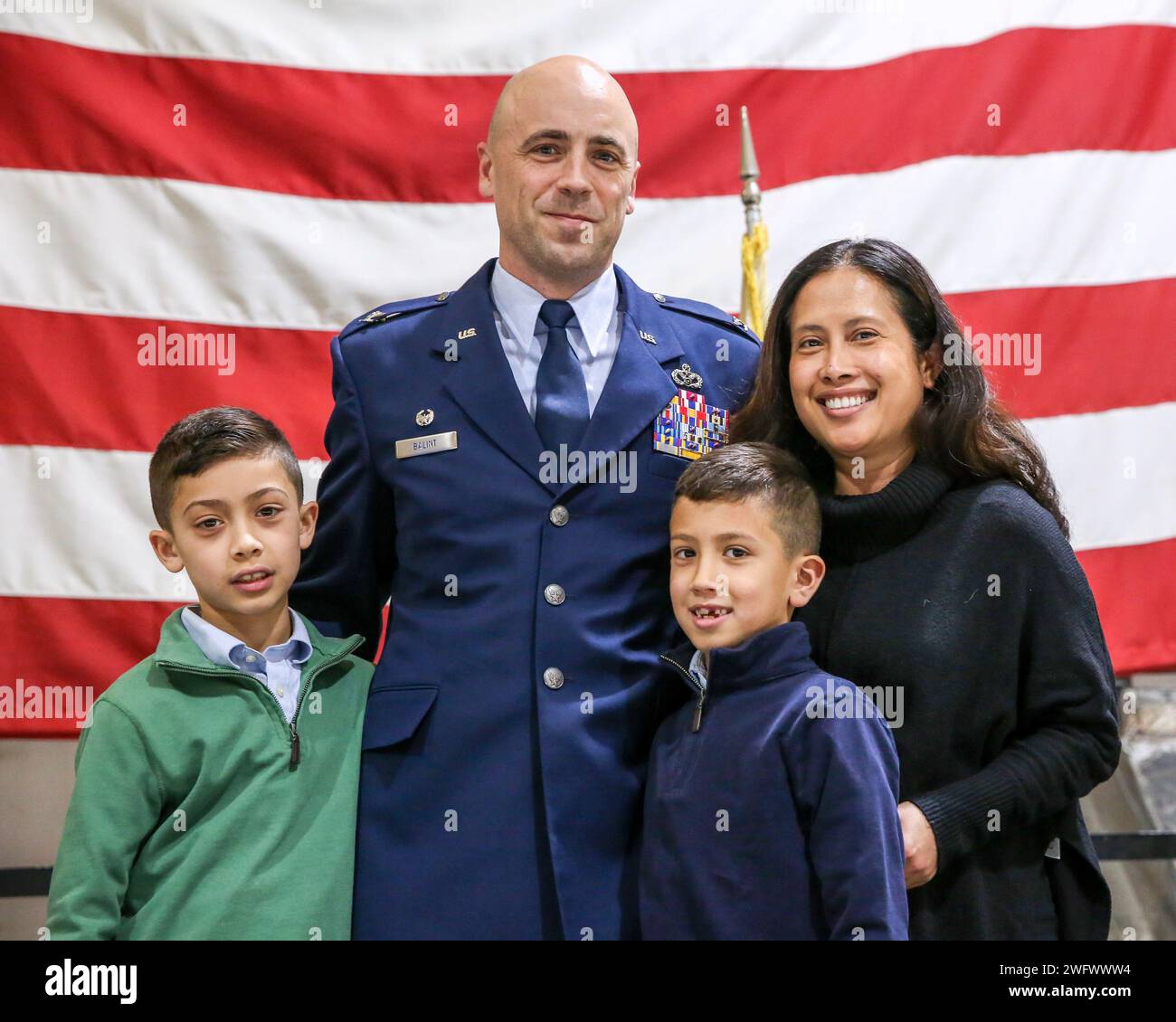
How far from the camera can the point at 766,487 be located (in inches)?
60.6

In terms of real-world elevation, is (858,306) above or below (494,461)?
above

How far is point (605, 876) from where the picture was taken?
1.58m

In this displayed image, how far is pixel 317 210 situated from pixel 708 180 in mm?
869

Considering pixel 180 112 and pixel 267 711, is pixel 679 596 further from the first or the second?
pixel 180 112

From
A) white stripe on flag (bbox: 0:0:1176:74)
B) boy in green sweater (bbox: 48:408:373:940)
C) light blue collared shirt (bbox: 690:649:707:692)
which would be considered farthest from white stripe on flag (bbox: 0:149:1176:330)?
light blue collared shirt (bbox: 690:649:707:692)

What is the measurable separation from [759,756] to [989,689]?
296mm

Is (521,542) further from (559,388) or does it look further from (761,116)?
(761,116)

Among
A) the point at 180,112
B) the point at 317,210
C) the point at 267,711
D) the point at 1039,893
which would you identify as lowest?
the point at 1039,893

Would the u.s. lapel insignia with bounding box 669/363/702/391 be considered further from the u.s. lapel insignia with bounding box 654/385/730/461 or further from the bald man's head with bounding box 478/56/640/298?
the bald man's head with bounding box 478/56/640/298

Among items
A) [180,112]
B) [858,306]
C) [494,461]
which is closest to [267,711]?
[494,461]

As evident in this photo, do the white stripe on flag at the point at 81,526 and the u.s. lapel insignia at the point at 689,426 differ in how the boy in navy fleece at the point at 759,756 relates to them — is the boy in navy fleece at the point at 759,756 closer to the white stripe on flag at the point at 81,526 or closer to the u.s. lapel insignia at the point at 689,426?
the u.s. lapel insignia at the point at 689,426

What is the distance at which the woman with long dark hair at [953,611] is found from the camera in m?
1.49
